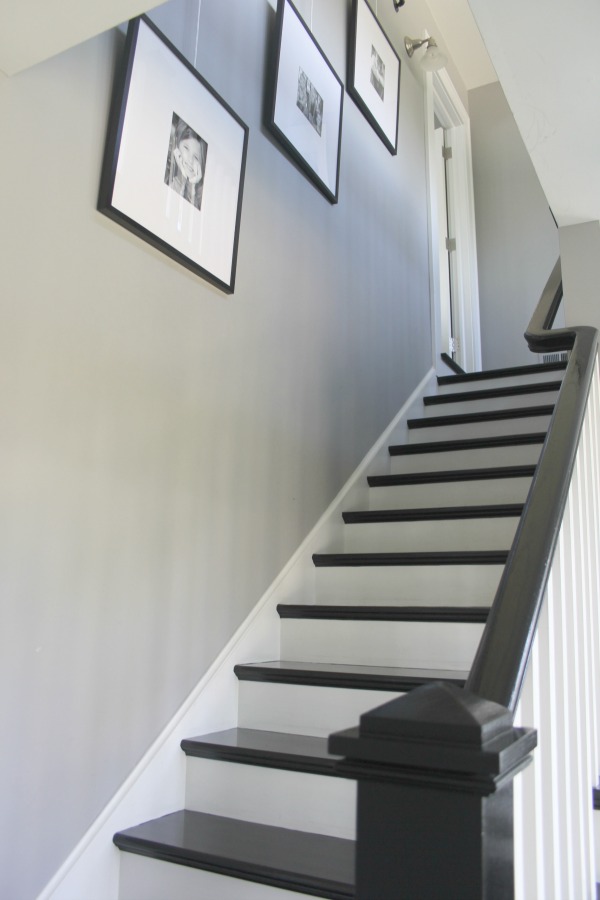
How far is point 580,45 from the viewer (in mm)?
1749

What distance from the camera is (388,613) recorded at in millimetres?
2086

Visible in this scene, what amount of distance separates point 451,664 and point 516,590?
1.14 metres

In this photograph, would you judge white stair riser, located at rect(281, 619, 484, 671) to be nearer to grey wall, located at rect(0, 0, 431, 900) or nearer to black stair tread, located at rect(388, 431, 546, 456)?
grey wall, located at rect(0, 0, 431, 900)

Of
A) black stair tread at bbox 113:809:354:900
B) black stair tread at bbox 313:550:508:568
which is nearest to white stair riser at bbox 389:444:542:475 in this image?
black stair tread at bbox 313:550:508:568

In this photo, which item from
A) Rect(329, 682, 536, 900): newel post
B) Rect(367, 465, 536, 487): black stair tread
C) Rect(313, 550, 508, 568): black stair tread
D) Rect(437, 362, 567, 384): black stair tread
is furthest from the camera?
Rect(437, 362, 567, 384): black stair tread

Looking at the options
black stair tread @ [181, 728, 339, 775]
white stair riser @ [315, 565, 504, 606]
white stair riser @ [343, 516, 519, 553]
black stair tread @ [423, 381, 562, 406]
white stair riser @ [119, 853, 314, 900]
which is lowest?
white stair riser @ [119, 853, 314, 900]

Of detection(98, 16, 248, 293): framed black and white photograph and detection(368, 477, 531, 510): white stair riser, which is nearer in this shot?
detection(98, 16, 248, 293): framed black and white photograph

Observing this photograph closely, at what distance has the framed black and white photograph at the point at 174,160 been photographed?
1759 millimetres

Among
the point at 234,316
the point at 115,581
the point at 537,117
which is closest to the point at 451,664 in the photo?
the point at 115,581

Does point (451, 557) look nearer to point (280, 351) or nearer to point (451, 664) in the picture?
point (451, 664)

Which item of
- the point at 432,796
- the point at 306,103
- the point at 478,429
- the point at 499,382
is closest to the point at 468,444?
the point at 478,429

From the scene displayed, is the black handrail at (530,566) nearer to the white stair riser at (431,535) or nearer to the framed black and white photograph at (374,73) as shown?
the white stair riser at (431,535)

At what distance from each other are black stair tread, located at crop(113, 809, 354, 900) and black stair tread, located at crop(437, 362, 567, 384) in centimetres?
279

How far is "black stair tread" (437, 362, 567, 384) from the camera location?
3670 mm
